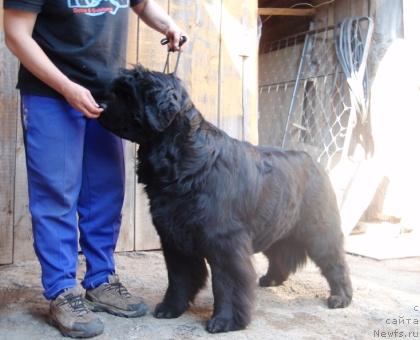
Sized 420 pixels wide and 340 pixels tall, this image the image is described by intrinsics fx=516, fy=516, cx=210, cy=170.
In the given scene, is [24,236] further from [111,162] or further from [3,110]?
[111,162]

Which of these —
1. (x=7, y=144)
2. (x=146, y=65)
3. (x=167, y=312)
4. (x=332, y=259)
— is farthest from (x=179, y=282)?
(x=146, y=65)

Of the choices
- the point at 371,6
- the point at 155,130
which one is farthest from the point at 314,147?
the point at 155,130

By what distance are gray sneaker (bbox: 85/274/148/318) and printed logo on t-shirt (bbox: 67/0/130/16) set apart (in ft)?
4.61

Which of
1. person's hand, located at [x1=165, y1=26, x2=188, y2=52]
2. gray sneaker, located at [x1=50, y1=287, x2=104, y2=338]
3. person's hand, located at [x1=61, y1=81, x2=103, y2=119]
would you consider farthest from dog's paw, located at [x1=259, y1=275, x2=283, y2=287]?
person's hand, located at [x1=61, y1=81, x2=103, y2=119]

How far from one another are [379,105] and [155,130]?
344cm

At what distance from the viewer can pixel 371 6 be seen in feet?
17.8

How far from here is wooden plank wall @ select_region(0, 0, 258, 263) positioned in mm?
3627

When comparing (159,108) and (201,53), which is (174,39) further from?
(201,53)

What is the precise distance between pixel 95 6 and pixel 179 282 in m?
1.48

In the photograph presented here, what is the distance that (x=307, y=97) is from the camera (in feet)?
21.1

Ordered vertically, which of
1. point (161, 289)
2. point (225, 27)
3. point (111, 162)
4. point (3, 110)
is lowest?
point (161, 289)

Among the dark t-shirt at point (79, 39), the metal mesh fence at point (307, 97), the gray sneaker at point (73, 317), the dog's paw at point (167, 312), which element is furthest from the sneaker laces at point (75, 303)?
the metal mesh fence at point (307, 97)

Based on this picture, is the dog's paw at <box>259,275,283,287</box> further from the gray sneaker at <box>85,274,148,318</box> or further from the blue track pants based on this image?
the blue track pants

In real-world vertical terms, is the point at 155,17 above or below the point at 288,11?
below
